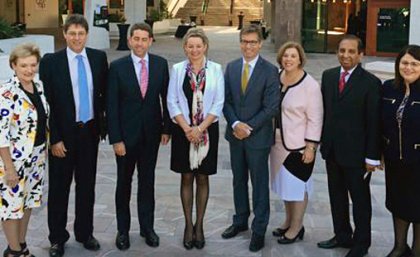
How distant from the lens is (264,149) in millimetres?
5047

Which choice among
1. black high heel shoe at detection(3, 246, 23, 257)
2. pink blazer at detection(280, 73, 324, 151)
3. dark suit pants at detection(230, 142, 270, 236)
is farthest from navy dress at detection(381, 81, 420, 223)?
black high heel shoe at detection(3, 246, 23, 257)

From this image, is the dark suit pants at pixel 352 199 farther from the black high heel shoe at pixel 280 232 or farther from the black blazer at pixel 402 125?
the black high heel shoe at pixel 280 232

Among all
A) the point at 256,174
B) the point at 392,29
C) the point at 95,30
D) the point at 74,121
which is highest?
the point at 392,29

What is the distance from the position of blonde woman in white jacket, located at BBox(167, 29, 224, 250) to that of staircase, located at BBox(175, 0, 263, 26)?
130 ft

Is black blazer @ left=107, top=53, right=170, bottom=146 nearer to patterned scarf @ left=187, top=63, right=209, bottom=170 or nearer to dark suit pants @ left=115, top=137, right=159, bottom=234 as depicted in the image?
dark suit pants @ left=115, top=137, right=159, bottom=234

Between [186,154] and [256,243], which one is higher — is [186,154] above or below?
above

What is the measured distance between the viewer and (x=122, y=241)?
508 cm

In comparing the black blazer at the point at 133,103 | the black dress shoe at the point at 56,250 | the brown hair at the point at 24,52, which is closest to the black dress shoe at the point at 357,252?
the black blazer at the point at 133,103

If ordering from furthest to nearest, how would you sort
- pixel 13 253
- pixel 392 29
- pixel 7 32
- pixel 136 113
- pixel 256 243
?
pixel 392 29, pixel 7 32, pixel 256 243, pixel 136 113, pixel 13 253

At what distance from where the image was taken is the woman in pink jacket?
16.1 feet

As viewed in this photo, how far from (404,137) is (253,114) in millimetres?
1217

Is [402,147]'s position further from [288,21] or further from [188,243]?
[288,21]

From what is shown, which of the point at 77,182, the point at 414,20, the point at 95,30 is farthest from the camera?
the point at 95,30

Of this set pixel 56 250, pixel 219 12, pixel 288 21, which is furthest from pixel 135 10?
pixel 56 250
